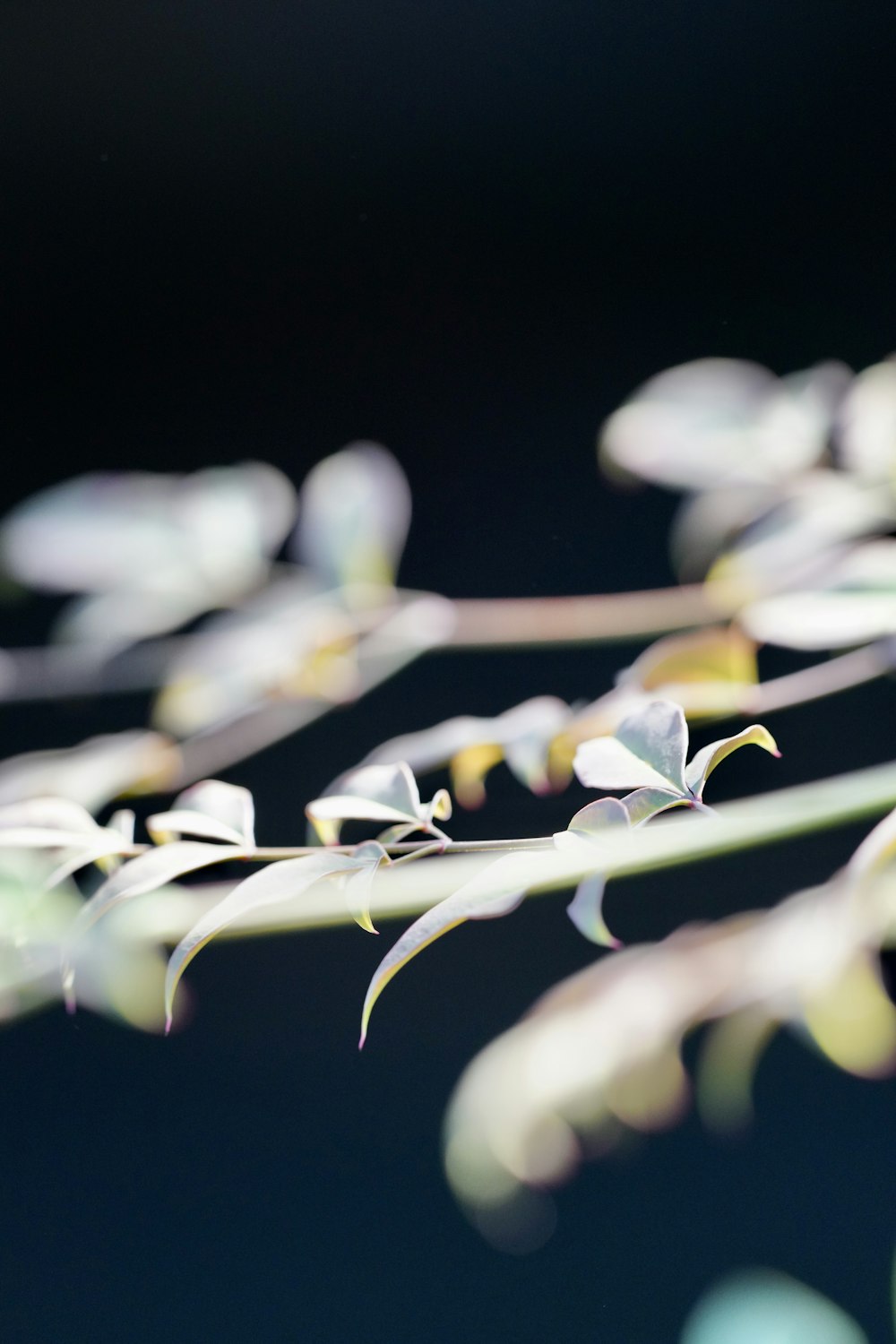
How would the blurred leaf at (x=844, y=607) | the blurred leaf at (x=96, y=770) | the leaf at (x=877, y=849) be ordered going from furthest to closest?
the blurred leaf at (x=96, y=770)
the blurred leaf at (x=844, y=607)
the leaf at (x=877, y=849)

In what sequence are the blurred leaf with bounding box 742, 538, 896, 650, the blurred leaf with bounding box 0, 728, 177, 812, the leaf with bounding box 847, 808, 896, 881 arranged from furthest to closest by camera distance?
1. the blurred leaf with bounding box 0, 728, 177, 812
2. the blurred leaf with bounding box 742, 538, 896, 650
3. the leaf with bounding box 847, 808, 896, 881

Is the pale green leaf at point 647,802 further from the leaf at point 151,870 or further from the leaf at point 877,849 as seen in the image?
the leaf at point 151,870

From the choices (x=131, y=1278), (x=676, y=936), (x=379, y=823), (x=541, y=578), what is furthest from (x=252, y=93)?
(x=131, y=1278)

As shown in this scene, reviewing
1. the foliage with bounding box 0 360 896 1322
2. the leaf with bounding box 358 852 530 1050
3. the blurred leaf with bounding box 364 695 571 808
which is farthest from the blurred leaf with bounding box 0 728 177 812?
the leaf with bounding box 358 852 530 1050

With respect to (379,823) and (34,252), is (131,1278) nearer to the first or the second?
(379,823)

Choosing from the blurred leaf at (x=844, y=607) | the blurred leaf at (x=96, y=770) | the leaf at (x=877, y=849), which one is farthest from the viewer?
the blurred leaf at (x=96, y=770)

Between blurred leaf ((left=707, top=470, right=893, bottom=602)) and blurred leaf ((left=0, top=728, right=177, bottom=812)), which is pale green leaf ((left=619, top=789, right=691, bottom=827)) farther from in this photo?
blurred leaf ((left=0, top=728, right=177, bottom=812))

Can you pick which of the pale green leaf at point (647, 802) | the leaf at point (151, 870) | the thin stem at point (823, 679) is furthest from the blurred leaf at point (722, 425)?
the leaf at point (151, 870)
